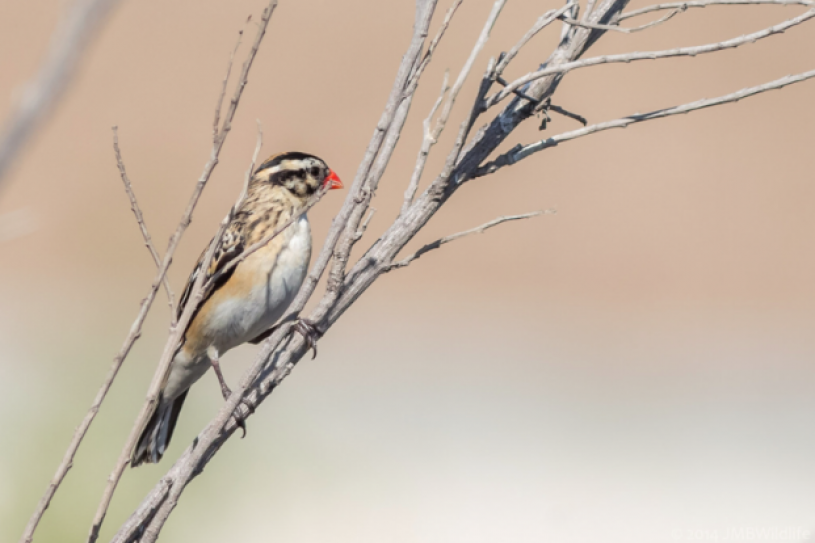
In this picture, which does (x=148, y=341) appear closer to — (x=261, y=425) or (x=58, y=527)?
(x=261, y=425)

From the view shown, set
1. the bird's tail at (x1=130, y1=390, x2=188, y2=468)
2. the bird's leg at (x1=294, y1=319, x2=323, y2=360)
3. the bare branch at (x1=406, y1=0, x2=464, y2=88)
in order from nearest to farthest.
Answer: the bare branch at (x1=406, y1=0, x2=464, y2=88) < the bird's leg at (x1=294, y1=319, x2=323, y2=360) < the bird's tail at (x1=130, y1=390, x2=188, y2=468)

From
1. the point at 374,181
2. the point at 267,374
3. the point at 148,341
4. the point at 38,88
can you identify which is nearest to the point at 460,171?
the point at 374,181

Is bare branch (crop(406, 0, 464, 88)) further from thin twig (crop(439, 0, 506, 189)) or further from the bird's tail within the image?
the bird's tail

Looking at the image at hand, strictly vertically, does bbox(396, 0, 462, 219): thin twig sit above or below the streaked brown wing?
below

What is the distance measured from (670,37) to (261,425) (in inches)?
441

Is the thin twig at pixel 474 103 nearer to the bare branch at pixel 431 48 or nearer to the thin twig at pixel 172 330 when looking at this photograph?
the bare branch at pixel 431 48

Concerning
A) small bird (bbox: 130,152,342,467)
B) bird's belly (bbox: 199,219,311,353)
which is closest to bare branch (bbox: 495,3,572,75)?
small bird (bbox: 130,152,342,467)

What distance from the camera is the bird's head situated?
4414 mm

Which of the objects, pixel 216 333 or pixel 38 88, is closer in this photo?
pixel 38 88

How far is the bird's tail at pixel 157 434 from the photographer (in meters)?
4.06

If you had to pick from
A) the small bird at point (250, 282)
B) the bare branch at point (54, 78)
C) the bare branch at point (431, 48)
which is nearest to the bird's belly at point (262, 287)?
the small bird at point (250, 282)

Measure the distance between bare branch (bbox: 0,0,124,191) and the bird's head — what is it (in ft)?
11.7

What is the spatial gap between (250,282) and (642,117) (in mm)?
2318

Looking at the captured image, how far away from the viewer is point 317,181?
449cm
